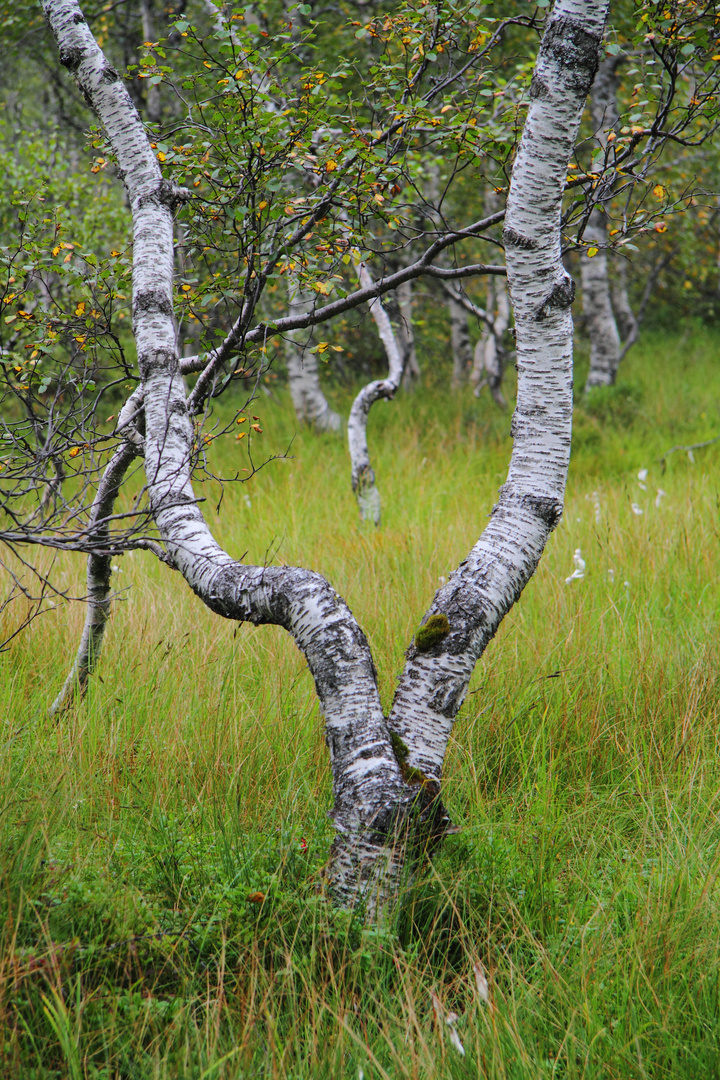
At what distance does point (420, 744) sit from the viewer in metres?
2.24

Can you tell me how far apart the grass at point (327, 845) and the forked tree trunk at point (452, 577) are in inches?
11.2

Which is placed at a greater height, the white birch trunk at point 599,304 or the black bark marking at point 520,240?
the white birch trunk at point 599,304

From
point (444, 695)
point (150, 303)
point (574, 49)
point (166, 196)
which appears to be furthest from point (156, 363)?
point (574, 49)

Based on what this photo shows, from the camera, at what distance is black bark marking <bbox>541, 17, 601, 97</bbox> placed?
7.60 feet

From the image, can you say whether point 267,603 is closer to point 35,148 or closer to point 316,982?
point 316,982

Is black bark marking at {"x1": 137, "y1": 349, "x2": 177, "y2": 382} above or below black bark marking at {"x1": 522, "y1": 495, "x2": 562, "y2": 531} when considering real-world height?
above

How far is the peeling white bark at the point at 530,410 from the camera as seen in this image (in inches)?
89.4

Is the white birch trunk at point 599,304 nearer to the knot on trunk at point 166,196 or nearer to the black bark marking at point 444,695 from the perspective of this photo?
the knot on trunk at point 166,196

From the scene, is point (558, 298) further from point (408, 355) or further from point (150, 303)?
point (408, 355)

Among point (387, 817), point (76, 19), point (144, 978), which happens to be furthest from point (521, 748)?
point (76, 19)

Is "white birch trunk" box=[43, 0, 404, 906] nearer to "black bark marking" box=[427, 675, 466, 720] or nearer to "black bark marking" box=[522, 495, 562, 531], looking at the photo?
"black bark marking" box=[427, 675, 466, 720]

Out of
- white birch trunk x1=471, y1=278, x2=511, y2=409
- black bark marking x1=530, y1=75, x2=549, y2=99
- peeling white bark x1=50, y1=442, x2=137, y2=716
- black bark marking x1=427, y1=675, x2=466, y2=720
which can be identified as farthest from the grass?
white birch trunk x1=471, y1=278, x2=511, y2=409

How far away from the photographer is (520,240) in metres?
2.45

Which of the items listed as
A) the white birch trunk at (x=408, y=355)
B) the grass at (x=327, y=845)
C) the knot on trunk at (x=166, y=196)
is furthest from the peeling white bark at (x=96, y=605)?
the white birch trunk at (x=408, y=355)
